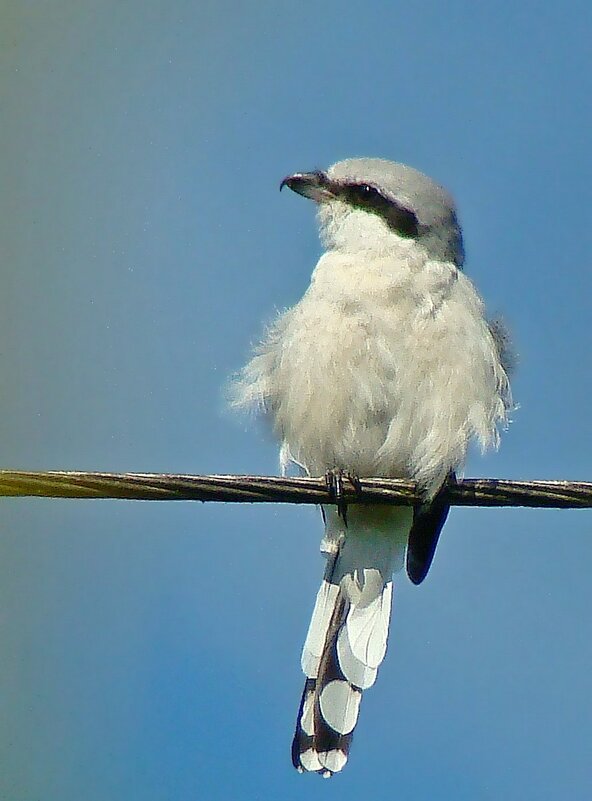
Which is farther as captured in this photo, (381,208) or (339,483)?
(381,208)

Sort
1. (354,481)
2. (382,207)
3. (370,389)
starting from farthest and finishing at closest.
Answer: (382,207) < (370,389) < (354,481)

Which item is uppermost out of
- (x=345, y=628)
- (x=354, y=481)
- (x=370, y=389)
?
(x=370, y=389)

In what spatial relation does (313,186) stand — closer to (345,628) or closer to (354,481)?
(354,481)

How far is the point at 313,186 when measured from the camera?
446cm

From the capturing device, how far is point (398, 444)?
392 centimetres

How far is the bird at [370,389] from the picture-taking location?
3789 mm

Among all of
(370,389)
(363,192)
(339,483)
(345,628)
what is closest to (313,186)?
(363,192)

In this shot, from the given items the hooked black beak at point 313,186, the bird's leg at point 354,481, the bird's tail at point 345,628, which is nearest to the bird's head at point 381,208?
the hooked black beak at point 313,186

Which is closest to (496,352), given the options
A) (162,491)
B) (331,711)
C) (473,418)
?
(473,418)

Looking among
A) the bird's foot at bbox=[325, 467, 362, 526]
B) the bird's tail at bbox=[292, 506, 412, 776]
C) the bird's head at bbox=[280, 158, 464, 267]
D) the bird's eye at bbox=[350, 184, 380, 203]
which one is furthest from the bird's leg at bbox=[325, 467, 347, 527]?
the bird's eye at bbox=[350, 184, 380, 203]

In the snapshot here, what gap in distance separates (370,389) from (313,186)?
1032 millimetres

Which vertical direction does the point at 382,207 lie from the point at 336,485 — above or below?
above

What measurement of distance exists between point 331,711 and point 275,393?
1.12 m

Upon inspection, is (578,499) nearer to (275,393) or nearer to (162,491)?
(162,491)
